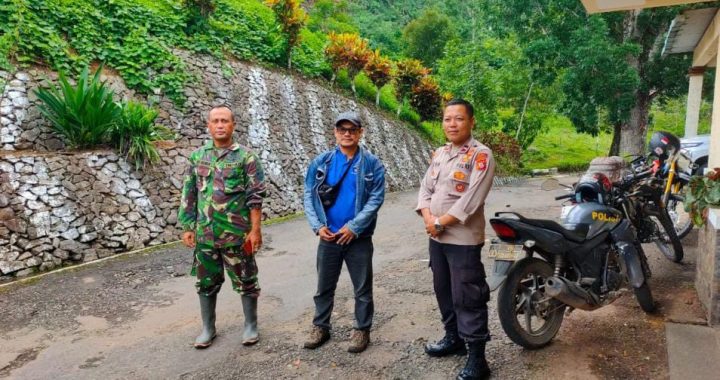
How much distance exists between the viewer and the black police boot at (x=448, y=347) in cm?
324

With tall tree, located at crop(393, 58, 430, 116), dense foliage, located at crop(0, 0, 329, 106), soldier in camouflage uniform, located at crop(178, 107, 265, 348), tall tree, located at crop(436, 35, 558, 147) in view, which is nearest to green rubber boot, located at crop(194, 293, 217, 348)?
soldier in camouflage uniform, located at crop(178, 107, 265, 348)

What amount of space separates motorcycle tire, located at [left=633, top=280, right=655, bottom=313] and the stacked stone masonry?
18.8ft

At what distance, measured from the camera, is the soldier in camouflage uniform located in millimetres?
3471

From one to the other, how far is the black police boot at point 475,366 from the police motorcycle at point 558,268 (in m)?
0.31

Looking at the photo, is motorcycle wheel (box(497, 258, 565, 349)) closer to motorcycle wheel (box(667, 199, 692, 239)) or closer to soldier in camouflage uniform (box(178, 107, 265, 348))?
soldier in camouflage uniform (box(178, 107, 265, 348))

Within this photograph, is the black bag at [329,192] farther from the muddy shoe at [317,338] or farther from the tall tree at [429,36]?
the tall tree at [429,36]

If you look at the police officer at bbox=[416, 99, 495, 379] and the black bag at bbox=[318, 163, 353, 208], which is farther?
the black bag at bbox=[318, 163, 353, 208]

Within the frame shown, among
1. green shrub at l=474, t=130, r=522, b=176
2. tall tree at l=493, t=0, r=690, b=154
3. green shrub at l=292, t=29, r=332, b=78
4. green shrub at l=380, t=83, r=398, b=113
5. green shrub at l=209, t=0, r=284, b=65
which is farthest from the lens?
green shrub at l=380, t=83, r=398, b=113

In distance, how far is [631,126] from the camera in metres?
11.9

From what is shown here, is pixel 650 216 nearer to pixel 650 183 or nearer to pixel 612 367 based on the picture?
pixel 650 183

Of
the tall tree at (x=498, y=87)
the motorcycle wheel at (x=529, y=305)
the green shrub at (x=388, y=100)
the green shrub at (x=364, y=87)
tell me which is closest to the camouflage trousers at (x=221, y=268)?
the motorcycle wheel at (x=529, y=305)

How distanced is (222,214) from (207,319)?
2.69 feet

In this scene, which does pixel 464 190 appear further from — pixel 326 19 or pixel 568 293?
pixel 326 19

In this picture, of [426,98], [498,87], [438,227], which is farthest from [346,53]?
[438,227]
